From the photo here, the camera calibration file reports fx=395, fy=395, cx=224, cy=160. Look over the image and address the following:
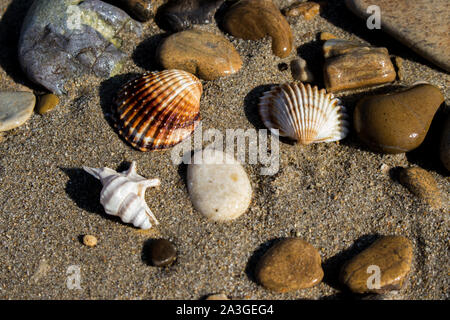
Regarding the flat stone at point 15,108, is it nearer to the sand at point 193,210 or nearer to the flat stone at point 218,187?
the sand at point 193,210

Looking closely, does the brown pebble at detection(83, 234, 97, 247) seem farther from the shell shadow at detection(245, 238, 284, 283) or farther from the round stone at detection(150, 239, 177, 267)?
the shell shadow at detection(245, 238, 284, 283)

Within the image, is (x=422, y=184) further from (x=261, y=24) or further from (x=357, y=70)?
(x=261, y=24)

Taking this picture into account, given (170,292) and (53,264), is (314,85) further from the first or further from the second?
(53,264)

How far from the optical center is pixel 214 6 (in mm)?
4094

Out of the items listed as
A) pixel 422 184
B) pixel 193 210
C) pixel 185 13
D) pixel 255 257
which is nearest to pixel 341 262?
pixel 255 257

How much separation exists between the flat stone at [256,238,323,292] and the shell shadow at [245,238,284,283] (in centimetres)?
5

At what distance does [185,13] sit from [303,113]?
1635 mm

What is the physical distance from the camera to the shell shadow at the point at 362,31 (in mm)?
4008

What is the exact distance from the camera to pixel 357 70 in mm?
3732

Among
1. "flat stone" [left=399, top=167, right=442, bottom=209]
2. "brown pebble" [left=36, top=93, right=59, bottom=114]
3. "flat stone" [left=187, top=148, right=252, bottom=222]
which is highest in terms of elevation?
"brown pebble" [left=36, top=93, right=59, bottom=114]

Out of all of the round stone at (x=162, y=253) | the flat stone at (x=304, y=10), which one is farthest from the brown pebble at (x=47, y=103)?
the flat stone at (x=304, y=10)

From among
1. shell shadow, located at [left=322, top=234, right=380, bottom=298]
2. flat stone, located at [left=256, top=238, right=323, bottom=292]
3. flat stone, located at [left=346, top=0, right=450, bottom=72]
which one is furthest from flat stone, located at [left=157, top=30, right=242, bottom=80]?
shell shadow, located at [left=322, top=234, right=380, bottom=298]

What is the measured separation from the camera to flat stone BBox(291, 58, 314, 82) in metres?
3.88

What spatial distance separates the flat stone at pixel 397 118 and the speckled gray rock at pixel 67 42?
241 centimetres
